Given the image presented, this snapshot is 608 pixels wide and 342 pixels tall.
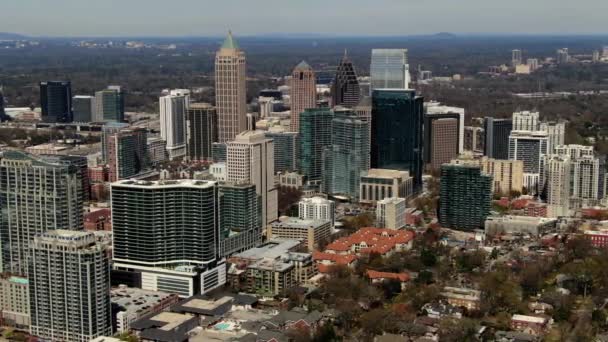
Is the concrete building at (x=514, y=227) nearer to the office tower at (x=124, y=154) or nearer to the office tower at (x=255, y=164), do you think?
the office tower at (x=255, y=164)

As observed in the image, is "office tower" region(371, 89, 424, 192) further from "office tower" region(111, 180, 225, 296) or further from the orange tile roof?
"office tower" region(111, 180, 225, 296)

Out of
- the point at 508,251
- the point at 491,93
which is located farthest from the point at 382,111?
the point at 491,93

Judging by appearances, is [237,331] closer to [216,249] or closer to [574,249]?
[216,249]

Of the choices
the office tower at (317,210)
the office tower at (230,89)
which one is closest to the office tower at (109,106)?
the office tower at (230,89)

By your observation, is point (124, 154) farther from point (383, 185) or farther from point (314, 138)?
point (383, 185)

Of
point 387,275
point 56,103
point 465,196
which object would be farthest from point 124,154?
point 56,103
